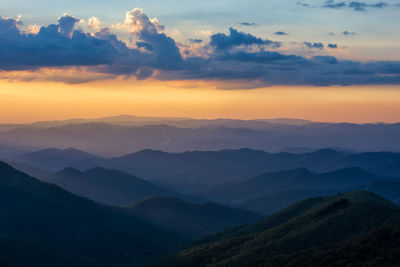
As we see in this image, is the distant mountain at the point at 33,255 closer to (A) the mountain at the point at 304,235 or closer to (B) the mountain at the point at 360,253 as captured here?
(A) the mountain at the point at 304,235

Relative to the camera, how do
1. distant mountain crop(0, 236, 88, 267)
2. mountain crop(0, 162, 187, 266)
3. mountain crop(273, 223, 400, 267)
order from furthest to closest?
mountain crop(0, 162, 187, 266), distant mountain crop(0, 236, 88, 267), mountain crop(273, 223, 400, 267)

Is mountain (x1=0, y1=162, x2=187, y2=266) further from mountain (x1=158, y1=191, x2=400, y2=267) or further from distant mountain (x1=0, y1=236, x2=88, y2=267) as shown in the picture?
mountain (x1=158, y1=191, x2=400, y2=267)

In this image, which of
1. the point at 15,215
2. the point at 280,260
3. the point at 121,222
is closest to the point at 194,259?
the point at 280,260

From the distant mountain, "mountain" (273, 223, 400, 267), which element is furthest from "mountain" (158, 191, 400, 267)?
the distant mountain

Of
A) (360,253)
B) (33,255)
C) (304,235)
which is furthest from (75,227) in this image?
(360,253)

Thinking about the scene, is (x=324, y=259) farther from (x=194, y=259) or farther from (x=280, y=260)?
(x=194, y=259)

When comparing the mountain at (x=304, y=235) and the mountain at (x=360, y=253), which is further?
the mountain at (x=304, y=235)

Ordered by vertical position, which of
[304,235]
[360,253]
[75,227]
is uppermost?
[360,253]

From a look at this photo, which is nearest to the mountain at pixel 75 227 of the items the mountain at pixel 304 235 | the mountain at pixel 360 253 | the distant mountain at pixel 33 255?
the distant mountain at pixel 33 255

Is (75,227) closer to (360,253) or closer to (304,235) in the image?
(304,235)
